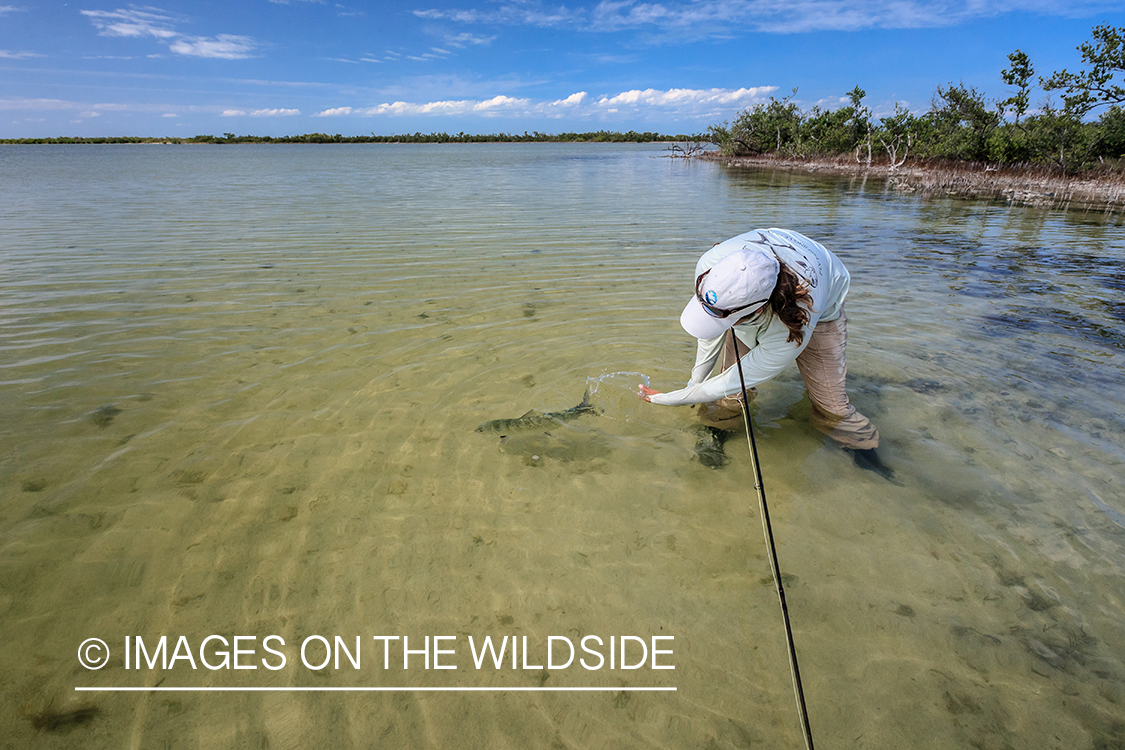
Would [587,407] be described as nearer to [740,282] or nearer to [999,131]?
[740,282]

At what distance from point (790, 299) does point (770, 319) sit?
0.30m

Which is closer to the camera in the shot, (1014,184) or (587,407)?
(587,407)

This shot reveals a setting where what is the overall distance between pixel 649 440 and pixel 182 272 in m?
8.31

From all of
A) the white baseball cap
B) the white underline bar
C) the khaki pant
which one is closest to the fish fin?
the khaki pant

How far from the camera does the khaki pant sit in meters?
3.74

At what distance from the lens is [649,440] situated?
4168mm

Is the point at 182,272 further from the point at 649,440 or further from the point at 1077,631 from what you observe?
the point at 1077,631

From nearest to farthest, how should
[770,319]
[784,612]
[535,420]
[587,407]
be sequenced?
[784,612] → [770,319] → [535,420] → [587,407]

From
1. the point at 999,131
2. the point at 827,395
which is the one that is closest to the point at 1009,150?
the point at 999,131

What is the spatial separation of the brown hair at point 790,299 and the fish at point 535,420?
201cm

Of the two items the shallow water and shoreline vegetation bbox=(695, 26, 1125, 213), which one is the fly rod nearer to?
the shallow water

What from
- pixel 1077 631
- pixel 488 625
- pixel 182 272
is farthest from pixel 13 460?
pixel 1077 631

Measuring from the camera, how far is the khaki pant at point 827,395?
12.3ft

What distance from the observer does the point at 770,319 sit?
3158 mm
